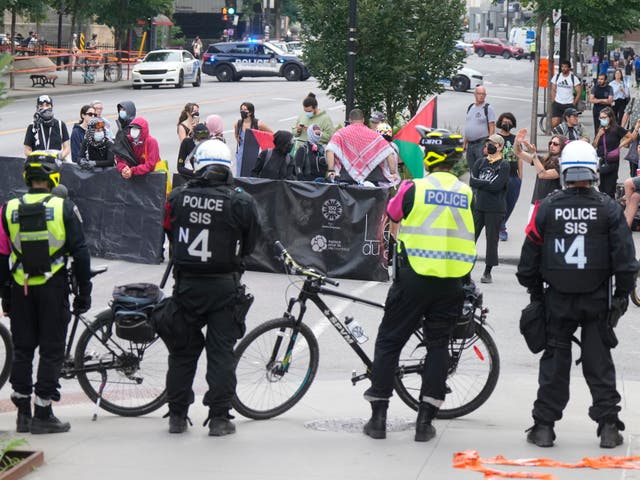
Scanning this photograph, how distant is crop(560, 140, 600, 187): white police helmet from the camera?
24.2 feet

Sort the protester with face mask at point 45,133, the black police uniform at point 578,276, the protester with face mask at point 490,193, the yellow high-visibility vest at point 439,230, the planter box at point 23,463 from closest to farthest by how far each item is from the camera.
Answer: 1. the planter box at point 23,463
2. the black police uniform at point 578,276
3. the yellow high-visibility vest at point 439,230
4. the protester with face mask at point 490,193
5. the protester with face mask at point 45,133

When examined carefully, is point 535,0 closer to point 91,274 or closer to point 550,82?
point 550,82

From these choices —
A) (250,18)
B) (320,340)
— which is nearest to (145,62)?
(320,340)

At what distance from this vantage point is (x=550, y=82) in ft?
98.4

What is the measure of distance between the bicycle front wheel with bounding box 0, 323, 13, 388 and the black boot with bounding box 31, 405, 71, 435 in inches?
30.9

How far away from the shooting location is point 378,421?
301 inches

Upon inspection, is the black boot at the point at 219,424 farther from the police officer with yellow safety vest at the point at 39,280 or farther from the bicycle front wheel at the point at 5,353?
the bicycle front wheel at the point at 5,353

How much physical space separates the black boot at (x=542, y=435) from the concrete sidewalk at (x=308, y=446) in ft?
0.17

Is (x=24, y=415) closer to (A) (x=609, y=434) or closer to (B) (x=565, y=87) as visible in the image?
(A) (x=609, y=434)

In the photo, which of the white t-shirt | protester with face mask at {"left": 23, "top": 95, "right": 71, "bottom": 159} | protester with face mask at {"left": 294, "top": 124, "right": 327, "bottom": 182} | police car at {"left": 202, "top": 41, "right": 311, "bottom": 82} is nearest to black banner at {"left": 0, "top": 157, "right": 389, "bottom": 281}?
protester with face mask at {"left": 294, "top": 124, "right": 327, "bottom": 182}

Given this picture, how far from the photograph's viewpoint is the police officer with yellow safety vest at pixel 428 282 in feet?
24.7

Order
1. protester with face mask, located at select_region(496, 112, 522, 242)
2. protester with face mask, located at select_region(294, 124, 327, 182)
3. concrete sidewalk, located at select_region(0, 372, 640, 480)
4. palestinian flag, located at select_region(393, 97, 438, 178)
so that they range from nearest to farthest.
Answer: concrete sidewalk, located at select_region(0, 372, 640, 480) < protester with face mask, located at select_region(294, 124, 327, 182) < protester with face mask, located at select_region(496, 112, 522, 242) < palestinian flag, located at select_region(393, 97, 438, 178)

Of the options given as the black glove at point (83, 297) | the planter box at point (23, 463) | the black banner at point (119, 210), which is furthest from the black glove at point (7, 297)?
the black banner at point (119, 210)

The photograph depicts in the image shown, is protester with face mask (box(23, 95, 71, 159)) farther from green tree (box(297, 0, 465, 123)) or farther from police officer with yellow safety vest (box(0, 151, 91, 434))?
police officer with yellow safety vest (box(0, 151, 91, 434))
